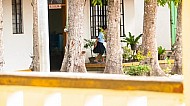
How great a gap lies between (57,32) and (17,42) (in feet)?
13.5

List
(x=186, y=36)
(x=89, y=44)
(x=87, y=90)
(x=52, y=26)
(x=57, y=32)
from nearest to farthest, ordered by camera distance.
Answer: (x=186, y=36) < (x=87, y=90) < (x=89, y=44) < (x=57, y=32) < (x=52, y=26)

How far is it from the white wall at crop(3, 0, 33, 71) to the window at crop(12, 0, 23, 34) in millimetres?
166

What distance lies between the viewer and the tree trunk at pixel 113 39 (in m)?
16.7

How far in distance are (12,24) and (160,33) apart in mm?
7830

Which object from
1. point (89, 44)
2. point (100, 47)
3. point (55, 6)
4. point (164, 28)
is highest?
point (55, 6)

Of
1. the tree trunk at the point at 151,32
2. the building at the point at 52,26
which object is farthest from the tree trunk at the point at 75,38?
the building at the point at 52,26

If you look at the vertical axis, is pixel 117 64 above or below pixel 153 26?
below

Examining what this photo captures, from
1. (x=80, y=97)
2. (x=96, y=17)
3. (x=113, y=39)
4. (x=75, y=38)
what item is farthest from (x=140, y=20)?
(x=80, y=97)

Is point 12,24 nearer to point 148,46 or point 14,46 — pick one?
point 14,46

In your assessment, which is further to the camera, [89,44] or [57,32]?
[57,32]

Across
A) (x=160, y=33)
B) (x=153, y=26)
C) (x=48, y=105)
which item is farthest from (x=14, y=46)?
(x=48, y=105)

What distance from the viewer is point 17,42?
64.2 feet

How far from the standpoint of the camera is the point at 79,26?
50.2ft

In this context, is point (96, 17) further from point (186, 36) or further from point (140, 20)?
point (186, 36)
